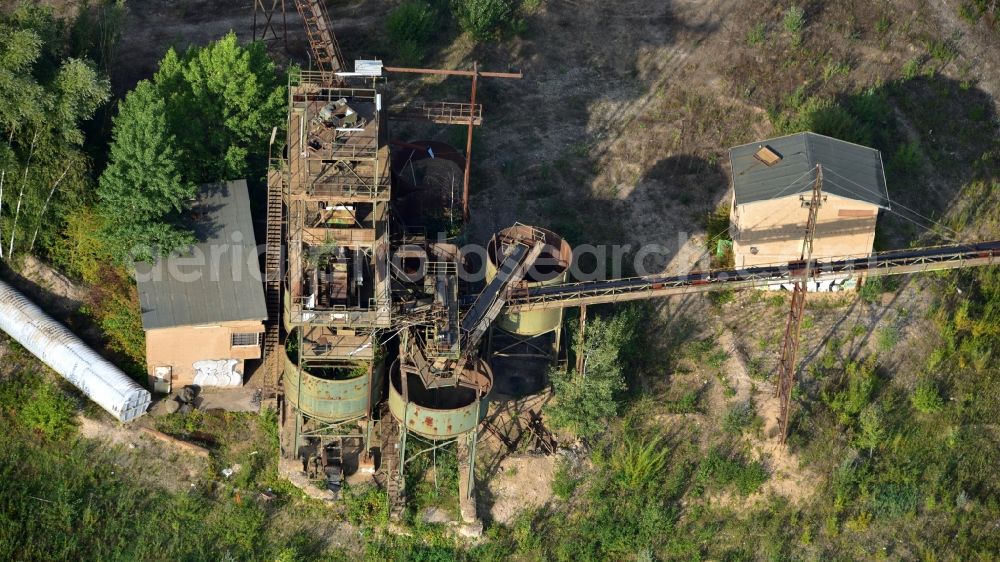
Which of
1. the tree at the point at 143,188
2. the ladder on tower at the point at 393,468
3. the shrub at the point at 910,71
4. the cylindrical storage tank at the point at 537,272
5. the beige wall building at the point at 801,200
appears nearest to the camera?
the cylindrical storage tank at the point at 537,272

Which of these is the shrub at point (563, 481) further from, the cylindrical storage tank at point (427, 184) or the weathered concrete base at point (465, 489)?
the cylindrical storage tank at point (427, 184)

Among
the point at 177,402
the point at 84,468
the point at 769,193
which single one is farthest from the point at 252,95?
the point at 769,193

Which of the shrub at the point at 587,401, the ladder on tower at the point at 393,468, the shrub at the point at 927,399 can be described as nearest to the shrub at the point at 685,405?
the shrub at the point at 587,401

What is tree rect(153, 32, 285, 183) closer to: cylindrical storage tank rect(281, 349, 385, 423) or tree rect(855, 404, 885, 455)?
cylindrical storage tank rect(281, 349, 385, 423)

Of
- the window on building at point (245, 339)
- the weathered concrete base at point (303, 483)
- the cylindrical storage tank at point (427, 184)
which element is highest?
the cylindrical storage tank at point (427, 184)

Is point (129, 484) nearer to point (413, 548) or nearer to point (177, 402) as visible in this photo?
point (177, 402)

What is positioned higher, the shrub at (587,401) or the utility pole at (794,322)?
the utility pole at (794,322)
